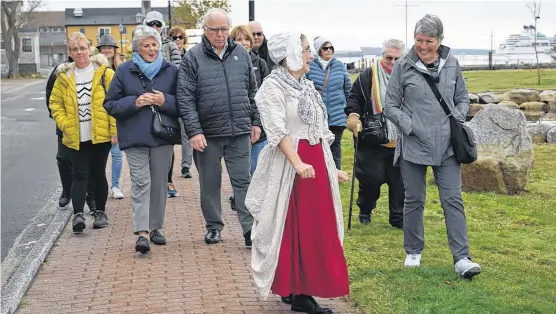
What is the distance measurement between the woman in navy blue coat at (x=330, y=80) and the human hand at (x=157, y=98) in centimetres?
256

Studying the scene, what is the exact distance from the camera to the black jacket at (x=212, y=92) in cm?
809

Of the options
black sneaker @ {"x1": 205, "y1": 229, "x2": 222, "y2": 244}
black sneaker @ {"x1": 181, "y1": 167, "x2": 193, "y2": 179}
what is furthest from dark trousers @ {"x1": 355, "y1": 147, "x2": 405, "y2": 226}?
black sneaker @ {"x1": 181, "y1": 167, "x2": 193, "y2": 179}

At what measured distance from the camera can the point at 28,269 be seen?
7.47m

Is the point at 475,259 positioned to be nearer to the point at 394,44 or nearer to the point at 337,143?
the point at 394,44

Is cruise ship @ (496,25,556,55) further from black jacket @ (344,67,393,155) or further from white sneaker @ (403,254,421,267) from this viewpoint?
white sneaker @ (403,254,421,267)

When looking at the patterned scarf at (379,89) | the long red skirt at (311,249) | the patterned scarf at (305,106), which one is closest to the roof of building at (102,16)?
the patterned scarf at (379,89)

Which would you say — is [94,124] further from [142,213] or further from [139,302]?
[139,302]

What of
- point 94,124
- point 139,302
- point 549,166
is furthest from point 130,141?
point 549,166

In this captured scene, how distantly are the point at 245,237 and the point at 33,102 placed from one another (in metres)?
33.3

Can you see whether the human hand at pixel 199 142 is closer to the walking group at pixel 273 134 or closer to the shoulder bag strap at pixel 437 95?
the walking group at pixel 273 134

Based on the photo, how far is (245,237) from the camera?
8.35m

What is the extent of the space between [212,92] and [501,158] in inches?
200

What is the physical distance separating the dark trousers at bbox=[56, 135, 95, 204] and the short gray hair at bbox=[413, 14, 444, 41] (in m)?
4.44

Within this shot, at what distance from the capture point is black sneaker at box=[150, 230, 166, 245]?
8.48 meters
